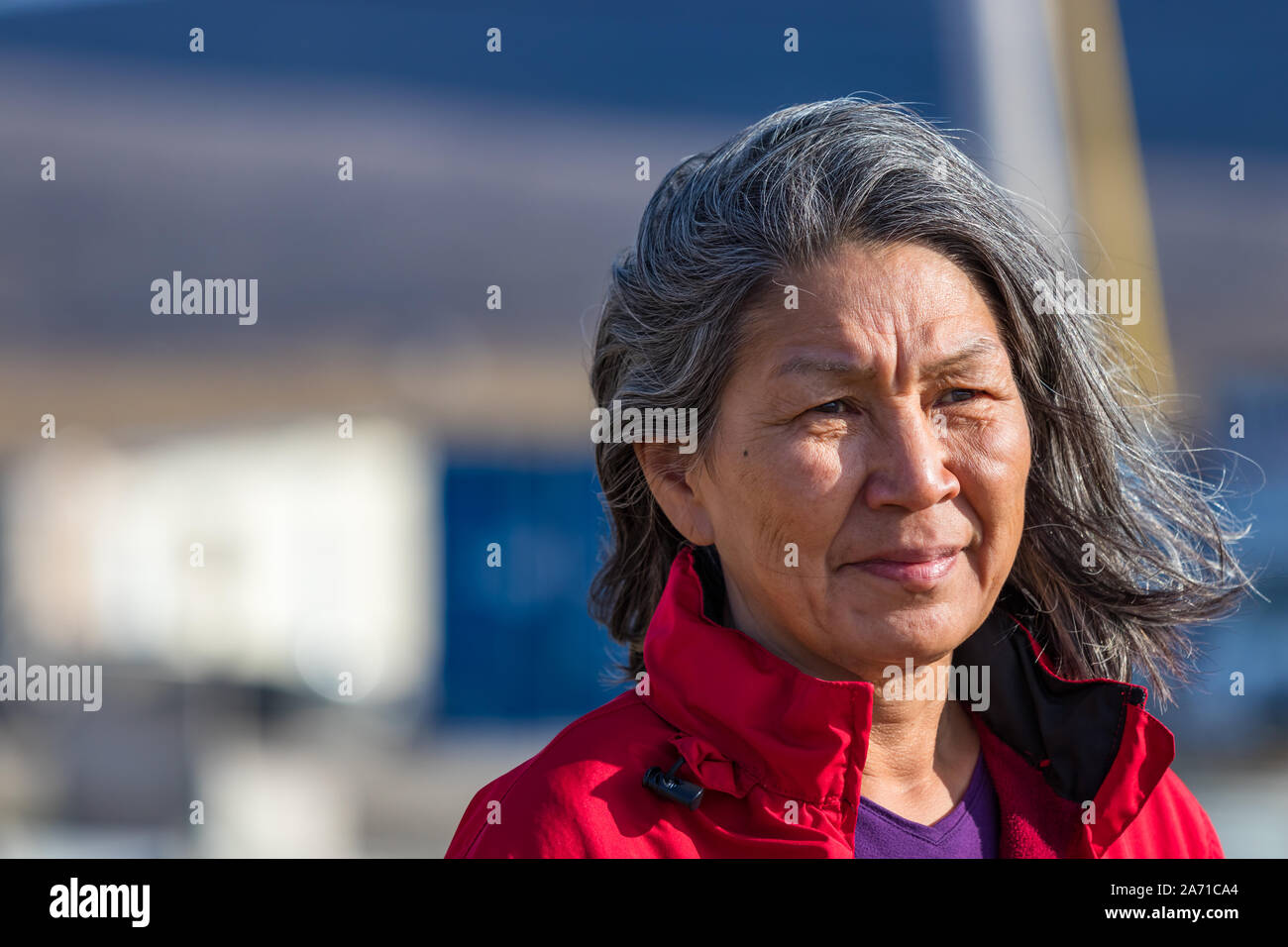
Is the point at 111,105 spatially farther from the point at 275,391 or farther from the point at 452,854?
the point at 452,854

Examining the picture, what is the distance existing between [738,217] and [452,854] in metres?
0.99

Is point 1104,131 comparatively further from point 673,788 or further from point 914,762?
point 673,788

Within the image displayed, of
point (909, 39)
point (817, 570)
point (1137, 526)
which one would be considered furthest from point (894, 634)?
point (909, 39)

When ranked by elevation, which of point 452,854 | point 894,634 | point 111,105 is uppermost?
point 111,105

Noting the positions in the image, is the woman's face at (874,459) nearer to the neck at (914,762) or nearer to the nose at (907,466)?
the nose at (907,466)

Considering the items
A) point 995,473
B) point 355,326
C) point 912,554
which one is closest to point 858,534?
point 912,554

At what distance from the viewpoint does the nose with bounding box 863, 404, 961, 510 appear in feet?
5.21

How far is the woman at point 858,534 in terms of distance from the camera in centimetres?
158

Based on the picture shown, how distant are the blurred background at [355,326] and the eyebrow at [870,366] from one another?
7028mm

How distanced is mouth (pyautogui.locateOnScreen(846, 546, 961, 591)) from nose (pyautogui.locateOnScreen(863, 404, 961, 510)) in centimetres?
7

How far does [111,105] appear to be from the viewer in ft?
30.0

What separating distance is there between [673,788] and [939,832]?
456 mm

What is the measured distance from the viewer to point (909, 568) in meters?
1.63

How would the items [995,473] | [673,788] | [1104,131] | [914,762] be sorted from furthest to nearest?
[1104,131] → [914,762] → [995,473] → [673,788]
